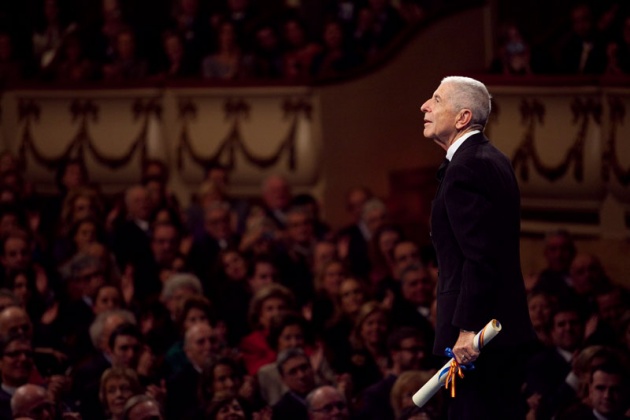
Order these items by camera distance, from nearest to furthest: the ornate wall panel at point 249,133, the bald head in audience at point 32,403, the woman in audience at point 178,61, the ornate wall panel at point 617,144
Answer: the bald head in audience at point 32,403 < the ornate wall panel at point 617,144 < the ornate wall panel at point 249,133 < the woman in audience at point 178,61

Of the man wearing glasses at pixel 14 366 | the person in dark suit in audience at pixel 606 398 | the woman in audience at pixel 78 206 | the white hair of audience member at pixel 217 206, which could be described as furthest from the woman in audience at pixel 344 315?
the woman in audience at pixel 78 206

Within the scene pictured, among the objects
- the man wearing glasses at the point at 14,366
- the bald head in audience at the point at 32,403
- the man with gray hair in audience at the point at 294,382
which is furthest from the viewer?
the man with gray hair in audience at the point at 294,382

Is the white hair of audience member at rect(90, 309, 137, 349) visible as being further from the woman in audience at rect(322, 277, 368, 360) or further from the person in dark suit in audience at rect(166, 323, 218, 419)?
the woman in audience at rect(322, 277, 368, 360)

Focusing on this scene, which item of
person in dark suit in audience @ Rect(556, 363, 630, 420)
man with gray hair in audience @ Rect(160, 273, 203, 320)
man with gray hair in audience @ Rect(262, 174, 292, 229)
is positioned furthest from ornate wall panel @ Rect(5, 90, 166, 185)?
person in dark suit in audience @ Rect(556, 363, 630, 420)

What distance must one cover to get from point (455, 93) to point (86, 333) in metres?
4.11

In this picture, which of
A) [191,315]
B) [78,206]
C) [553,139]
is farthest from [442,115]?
[78,206]

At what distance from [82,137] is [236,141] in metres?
1.46

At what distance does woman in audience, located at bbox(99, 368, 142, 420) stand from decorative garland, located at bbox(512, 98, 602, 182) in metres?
4.05

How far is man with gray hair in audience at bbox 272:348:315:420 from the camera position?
7.18 m

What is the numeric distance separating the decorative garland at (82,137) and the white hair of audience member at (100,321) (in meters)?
3.90

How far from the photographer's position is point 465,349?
14.5 ft

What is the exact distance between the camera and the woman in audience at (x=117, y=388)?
22.8 feet

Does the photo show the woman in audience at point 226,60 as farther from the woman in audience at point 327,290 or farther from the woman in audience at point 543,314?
the woman in audience at point 543,314

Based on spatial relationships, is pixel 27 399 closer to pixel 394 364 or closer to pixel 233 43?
pixel 394 364
